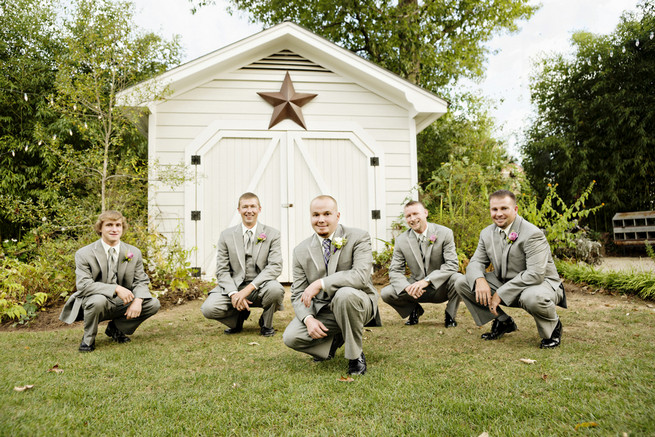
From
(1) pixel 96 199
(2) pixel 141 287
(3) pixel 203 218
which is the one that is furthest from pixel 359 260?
(1) pixel 96 199

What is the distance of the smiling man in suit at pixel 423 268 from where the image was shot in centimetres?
448

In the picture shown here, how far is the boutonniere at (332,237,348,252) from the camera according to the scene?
3.21m

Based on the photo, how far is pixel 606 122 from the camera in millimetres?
14141

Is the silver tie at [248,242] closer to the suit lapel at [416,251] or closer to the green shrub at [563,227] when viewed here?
the suit lapel at [416,251]

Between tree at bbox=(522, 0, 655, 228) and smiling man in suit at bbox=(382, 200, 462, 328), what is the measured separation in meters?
11.6

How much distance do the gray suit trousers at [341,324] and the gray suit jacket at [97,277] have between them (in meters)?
1.73

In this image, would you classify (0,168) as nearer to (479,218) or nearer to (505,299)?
(479,218)

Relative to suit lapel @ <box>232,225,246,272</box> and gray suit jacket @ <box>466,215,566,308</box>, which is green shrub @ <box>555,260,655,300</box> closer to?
gray suit jacket @ <box>466,215,566,308</box>

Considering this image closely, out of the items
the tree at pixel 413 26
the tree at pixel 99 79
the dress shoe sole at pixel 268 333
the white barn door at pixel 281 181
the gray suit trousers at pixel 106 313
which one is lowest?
the dress shoe sole at pixel 268 333

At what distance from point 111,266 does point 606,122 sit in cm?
1545

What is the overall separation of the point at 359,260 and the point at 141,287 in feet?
7.19

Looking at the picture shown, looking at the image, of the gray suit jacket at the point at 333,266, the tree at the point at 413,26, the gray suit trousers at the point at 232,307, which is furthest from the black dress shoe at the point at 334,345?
the tree at the point at 413,26

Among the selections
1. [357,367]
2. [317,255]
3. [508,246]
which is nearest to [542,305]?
[508,246]

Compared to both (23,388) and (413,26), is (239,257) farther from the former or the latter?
(413,26)
